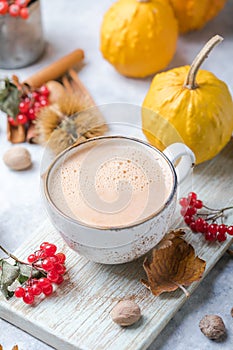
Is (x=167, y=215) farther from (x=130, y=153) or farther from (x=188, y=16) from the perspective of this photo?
(x=188, y=16)

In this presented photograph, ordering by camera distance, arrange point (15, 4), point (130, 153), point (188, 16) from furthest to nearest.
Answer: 1. point (188, 16)
2. point (15, 4)
3. point (130, 153)

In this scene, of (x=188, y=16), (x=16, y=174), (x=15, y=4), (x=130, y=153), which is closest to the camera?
(x=130, y=153)

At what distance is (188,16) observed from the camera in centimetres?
147

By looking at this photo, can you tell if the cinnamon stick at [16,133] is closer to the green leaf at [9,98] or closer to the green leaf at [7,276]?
the green leaf at [9,98]

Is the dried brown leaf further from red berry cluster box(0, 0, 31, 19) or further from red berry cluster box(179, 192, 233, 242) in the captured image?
red berry cluster box(0, 0, 31, 19)

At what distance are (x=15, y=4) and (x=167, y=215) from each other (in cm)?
62

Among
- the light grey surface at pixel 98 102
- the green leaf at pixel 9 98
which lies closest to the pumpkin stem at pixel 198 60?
the light grey surface at pixel 98 102

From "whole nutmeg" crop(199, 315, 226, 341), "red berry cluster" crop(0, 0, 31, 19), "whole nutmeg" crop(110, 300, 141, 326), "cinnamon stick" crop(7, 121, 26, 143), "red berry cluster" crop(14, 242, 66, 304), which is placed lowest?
"whole nutmeg" crop(199, 315, 226, 341)

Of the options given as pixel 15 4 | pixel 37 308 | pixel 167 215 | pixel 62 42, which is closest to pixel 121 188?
pixel 167 215

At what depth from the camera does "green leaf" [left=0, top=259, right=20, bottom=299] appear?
92 cm

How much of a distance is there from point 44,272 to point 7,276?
0.05m

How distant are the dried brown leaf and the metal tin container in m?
0.61

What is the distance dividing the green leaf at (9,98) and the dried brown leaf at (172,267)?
0.46 meters

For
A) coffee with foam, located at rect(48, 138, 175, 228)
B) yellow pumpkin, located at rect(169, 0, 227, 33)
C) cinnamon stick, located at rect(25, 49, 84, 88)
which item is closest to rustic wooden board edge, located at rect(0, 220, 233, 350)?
coffee with foam, located at rect(48, 138, 175, 228)
